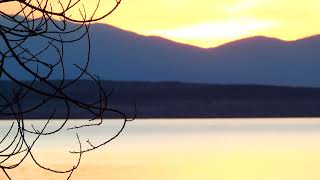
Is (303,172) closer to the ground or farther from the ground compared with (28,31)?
closer to the ground

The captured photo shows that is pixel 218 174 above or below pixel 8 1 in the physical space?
below

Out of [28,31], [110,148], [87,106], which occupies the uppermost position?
A: [28,31]

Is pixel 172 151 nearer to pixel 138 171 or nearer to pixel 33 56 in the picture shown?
pixel 138 171

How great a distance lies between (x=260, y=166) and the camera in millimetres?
46031

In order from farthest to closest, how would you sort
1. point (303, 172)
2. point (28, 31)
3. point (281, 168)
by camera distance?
point (281, 168) < point (303, 172) < point (28, 31)

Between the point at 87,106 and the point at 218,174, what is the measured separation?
3629 cm

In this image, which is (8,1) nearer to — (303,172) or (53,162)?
(303,172)

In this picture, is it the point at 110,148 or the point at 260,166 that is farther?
the point at 110,148

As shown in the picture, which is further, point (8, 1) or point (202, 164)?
point (202, 164)

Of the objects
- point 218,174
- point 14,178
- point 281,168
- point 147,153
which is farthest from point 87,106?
point 147,153

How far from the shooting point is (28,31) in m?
4.29

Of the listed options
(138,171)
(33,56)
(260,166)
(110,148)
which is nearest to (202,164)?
(260,166)

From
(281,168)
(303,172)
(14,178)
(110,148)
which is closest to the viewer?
(14,178)

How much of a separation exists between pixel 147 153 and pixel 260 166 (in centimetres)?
1393
